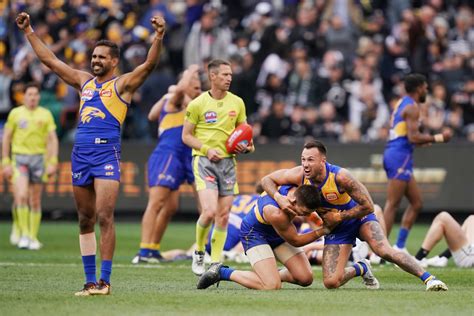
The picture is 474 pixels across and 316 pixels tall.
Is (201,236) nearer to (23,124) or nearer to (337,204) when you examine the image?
(337,204)

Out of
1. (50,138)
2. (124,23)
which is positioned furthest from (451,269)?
(124,23)

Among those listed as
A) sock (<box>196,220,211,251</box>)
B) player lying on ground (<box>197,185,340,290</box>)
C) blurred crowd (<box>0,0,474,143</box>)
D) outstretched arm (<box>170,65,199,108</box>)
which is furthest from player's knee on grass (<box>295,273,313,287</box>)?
blurred crowd (<box>0,0,474,143</box>)

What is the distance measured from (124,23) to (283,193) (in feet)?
50.3

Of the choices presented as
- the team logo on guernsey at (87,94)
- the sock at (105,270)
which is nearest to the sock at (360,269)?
the sock at (105,270)

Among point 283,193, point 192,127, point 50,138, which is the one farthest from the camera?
point 50,138

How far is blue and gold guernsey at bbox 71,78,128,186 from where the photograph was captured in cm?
1157

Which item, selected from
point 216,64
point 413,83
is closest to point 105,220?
point 216,64

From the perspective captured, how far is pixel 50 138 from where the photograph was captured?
19.6 m

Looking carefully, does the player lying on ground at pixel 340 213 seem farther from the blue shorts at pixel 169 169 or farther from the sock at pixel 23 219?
the sock at pixel 23 219

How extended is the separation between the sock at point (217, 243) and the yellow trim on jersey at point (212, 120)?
3.32 ft

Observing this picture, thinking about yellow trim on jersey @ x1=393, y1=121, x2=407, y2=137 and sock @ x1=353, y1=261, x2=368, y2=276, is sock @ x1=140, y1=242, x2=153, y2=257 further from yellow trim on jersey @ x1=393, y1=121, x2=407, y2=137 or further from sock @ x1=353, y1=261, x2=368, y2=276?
sock @ x1=353, y1=261, x2=368, y2=276

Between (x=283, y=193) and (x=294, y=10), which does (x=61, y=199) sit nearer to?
(x=294, y=10)

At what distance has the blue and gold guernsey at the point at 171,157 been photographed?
16.8 metres

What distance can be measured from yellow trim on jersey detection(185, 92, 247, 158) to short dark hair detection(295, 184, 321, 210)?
10.3 feet
